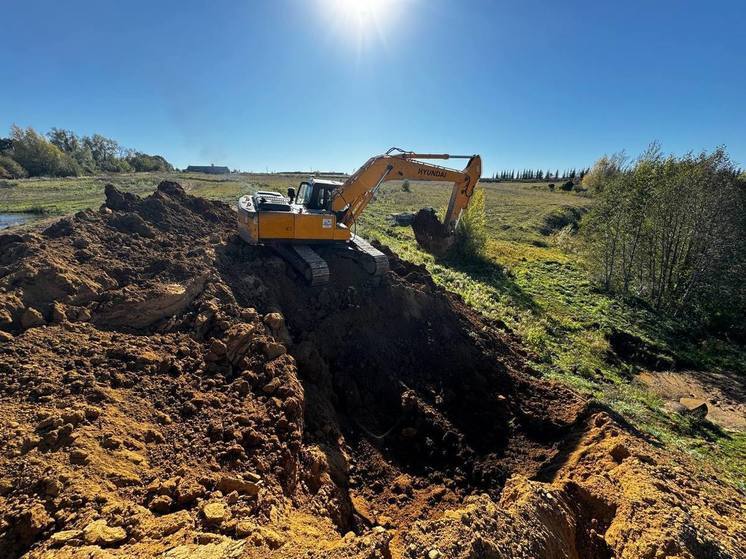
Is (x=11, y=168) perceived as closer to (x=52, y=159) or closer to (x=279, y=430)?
(x=52, y=159)

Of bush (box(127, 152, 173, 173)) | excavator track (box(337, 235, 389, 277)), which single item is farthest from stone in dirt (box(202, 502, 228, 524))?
bush (box(127, 152, 173, 173))

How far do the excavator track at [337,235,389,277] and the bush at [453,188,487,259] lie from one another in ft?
29.9

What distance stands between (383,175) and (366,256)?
9.98ft

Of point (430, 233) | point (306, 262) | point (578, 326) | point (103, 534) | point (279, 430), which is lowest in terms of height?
point (578, 326)

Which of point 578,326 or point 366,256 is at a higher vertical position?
point 366,256

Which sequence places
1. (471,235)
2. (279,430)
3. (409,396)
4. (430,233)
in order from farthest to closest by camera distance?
(471,235)
(430,233)
(409,396)
(279,430)

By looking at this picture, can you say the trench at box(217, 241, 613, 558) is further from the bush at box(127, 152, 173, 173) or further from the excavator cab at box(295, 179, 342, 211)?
the bush at box(127, 152, 173, 173)

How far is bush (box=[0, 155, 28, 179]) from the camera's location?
45.8 m

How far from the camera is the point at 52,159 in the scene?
5291cm

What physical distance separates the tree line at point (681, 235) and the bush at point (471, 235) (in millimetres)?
5458

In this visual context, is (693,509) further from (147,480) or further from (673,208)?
(673,208)

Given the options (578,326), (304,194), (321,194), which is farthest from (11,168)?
(578,326)

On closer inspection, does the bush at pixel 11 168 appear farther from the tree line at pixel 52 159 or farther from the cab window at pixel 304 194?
the cab window at pixel 304 194

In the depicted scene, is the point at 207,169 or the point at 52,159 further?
the point at 207,169
